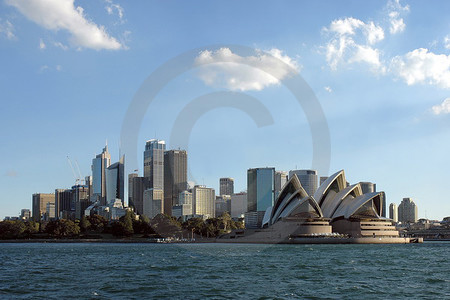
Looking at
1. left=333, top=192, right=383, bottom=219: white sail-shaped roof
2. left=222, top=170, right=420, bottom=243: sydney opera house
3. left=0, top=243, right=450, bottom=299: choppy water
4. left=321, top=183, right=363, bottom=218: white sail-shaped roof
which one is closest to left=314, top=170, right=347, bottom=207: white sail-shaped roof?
left=222, top=170, right=420, bottom=243: sydney opera house

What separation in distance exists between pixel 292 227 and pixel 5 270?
111971 mm

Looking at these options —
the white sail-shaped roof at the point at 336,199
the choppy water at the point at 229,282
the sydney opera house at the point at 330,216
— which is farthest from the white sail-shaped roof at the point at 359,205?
the choppy water at the point at 229,282

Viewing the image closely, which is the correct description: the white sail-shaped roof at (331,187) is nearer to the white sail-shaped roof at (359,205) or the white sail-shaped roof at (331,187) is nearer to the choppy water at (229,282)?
the white sail-shaped roof at (359,205)

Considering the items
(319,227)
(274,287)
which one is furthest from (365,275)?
(319,227)

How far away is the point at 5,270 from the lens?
58000mm

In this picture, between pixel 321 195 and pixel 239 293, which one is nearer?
pixel 239 293

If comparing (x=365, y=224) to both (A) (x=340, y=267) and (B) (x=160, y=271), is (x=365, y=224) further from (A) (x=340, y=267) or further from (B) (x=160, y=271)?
(B) (x=160, y=271)

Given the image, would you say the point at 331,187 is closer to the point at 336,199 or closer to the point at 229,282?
the point at 336,199

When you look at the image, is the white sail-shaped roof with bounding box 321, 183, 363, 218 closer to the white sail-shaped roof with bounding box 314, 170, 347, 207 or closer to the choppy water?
the white sail-shaped roof with bounding box 314, 170, 347, 207

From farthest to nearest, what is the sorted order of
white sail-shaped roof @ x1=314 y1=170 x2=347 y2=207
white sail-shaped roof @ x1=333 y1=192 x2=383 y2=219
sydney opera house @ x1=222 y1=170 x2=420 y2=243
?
white sail-shaped roof @ x1=314 y1=170 x2=347 y2=207, sydney opera house @ x1=222 y1=170 x2=420 y2=243, white sail-shaped roof @ x1=333 y1=192 x2=383 y2=219

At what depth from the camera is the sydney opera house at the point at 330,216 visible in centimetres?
15862

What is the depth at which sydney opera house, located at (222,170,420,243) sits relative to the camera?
159 m

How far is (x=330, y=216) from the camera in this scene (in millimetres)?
163875

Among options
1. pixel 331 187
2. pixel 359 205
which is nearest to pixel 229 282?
pixel 359 205
